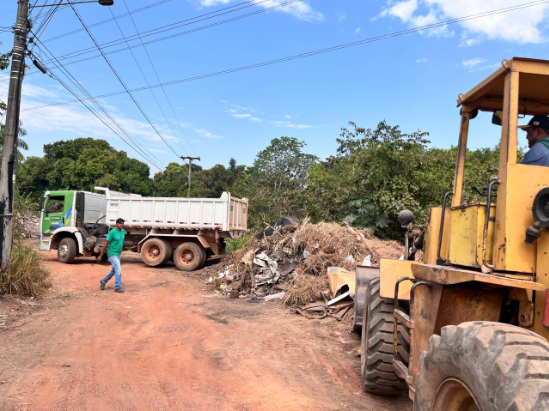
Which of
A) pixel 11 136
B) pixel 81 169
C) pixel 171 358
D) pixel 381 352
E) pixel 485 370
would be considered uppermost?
pixel 81 169

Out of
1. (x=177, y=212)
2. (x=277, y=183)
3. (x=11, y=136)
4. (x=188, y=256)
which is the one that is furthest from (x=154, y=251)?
(x=277, y=183)

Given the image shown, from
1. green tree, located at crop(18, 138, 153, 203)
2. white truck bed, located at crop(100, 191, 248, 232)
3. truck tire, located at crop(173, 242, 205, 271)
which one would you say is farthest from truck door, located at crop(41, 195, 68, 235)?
green tree, located at crop(18, 138, 153, 203)

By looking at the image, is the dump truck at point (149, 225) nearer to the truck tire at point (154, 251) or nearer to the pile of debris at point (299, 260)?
the truck tire at point (154, 251)

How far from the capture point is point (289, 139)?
128 feet

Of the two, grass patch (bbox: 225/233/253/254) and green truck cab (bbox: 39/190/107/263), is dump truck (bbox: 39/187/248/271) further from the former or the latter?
grass patch (bbox: 225/233/253/254)

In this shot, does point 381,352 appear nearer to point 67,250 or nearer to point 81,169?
point 67,250

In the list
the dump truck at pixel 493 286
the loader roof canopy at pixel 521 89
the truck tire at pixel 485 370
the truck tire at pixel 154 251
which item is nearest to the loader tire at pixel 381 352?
the dump truck at pixel 493 286

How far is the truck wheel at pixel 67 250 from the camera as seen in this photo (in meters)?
15.1

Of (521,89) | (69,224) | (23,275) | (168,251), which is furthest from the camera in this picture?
(69,224)

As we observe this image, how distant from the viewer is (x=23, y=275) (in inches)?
327

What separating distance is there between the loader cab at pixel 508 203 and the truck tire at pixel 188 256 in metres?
12.4

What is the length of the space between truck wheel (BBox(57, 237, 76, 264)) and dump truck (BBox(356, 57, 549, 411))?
14.2 m

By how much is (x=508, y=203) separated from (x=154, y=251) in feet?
46.8

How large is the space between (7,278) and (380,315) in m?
7.21
